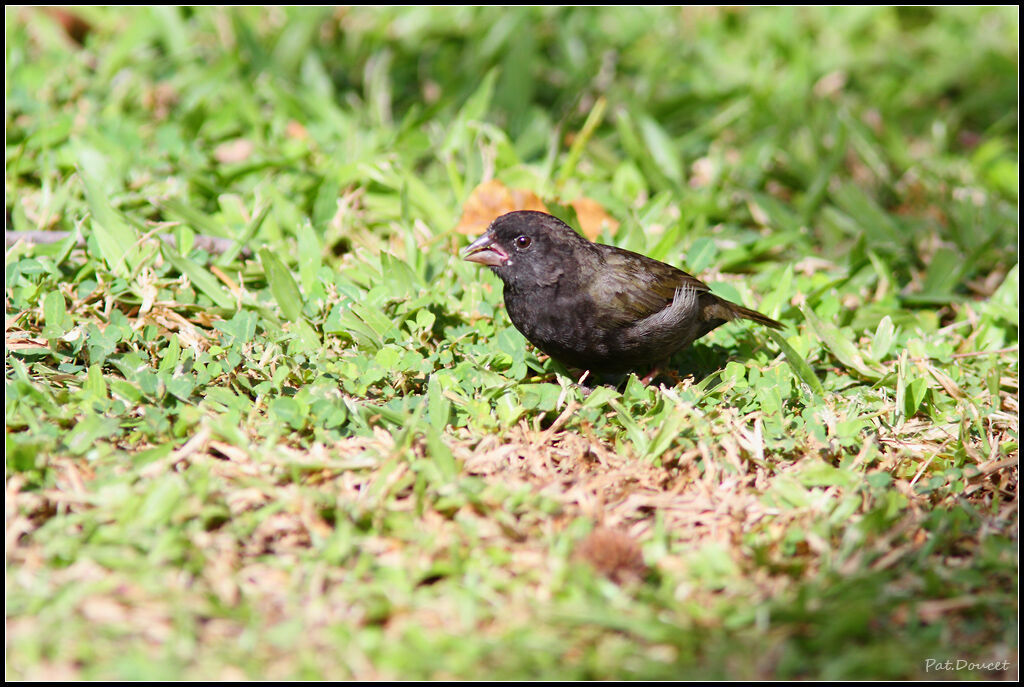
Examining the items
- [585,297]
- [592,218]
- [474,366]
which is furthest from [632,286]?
[592,218]

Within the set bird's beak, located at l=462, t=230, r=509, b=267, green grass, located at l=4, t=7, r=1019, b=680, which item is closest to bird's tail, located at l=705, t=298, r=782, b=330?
green grass, located at l=4, t=7, r=1019, b=680

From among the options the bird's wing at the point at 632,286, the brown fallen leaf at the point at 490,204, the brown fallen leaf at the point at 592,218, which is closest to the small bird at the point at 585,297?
the bird's wing at the point at 632,286

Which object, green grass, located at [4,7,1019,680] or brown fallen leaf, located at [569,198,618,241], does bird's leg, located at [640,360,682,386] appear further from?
brown fallen leaf, located at [569,198,618,241]

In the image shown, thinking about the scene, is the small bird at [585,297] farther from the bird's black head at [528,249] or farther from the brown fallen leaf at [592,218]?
the brown fallen leaf at [592,218]

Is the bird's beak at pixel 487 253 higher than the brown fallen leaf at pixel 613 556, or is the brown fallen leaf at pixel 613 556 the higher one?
the bird's beak at pixel 487 253

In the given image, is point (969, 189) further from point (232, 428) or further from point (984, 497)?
→ point (232, 428)

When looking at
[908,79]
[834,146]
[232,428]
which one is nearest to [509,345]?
[232,428]

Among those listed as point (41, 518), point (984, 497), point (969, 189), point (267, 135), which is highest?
point (267, 135)

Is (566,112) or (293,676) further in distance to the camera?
(566,112)
